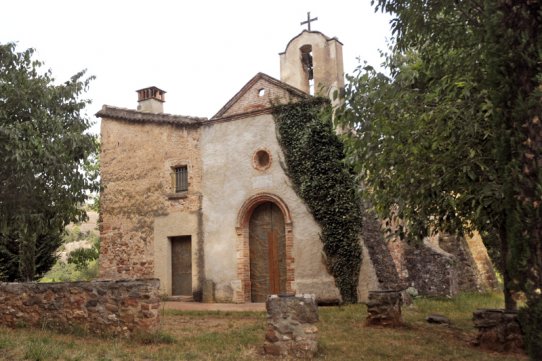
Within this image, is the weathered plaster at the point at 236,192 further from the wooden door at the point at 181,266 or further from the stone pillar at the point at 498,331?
the stone pillar at the point at 498,331

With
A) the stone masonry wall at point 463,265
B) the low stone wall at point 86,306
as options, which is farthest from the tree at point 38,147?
the stone masonry wall at point 463,265

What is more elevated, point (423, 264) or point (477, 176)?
point (477, 176)

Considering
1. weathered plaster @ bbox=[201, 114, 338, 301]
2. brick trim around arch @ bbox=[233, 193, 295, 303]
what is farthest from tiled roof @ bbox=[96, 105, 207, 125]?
brick trim around arch @ bbox=[233, 193, 295, 303]

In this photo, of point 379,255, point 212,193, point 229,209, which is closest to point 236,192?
point 229,209

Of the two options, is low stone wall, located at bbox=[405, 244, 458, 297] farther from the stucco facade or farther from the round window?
the round window

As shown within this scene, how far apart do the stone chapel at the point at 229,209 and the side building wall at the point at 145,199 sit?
4cm

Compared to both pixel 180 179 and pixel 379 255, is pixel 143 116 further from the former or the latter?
pixel 379 255

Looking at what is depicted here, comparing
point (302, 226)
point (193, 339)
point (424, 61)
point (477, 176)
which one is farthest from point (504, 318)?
point (302, 226)

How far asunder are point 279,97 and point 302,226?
406cm

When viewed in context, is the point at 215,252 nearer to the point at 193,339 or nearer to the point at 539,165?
the point at 193,339

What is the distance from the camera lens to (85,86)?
11484mm

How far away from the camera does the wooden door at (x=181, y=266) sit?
15.5m

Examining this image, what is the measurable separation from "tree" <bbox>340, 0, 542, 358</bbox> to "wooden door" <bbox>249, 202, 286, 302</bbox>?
5483mm

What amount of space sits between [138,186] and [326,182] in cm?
684
